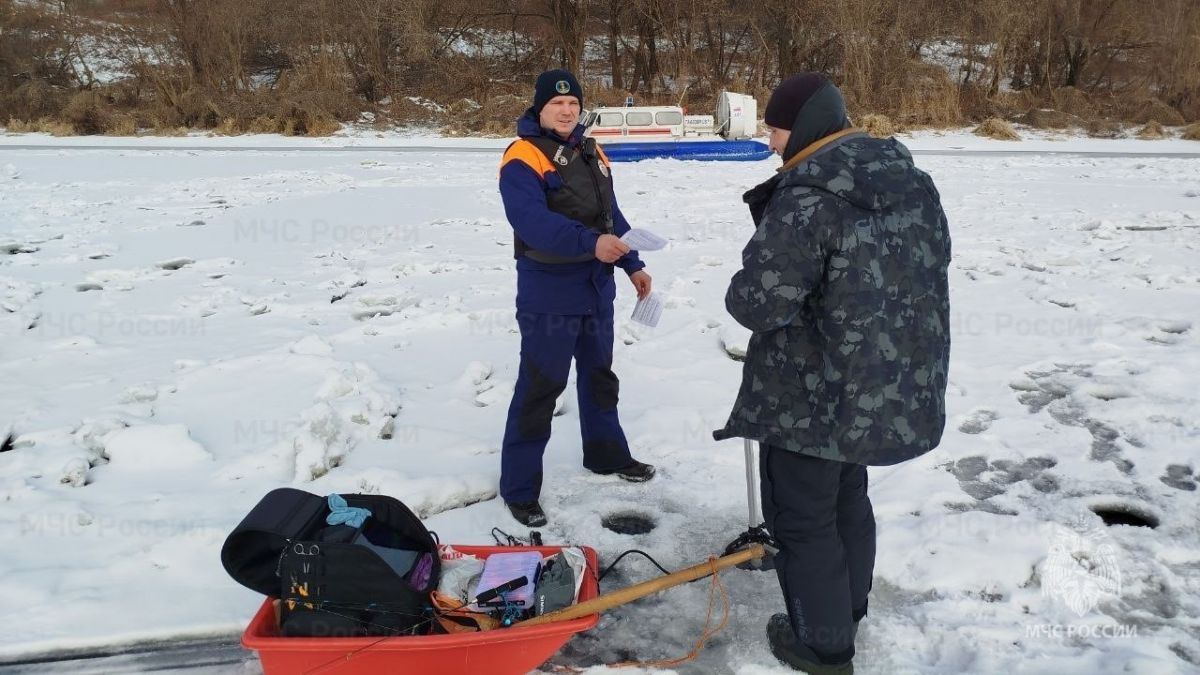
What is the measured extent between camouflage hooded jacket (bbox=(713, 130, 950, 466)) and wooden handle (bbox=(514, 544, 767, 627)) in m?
0.65

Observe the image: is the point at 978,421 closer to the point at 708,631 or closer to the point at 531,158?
the point at 708,631

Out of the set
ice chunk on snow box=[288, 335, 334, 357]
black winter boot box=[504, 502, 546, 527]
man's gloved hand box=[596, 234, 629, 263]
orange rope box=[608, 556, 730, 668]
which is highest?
man's gloved hand box=[596, 234, 629, 263]

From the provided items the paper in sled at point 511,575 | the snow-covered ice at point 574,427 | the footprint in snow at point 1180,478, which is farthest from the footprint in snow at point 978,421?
the paper in sled at point 511,575

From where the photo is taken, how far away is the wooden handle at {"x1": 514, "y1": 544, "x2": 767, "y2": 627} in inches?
94.3

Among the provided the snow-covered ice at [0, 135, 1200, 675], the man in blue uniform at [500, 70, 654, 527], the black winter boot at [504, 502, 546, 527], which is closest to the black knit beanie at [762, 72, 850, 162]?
the man in blue uniform at [500, 70, 654, 527]

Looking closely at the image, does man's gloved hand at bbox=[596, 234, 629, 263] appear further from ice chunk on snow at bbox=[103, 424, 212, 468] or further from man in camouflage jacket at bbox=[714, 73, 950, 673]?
ice chunk on snow at bbox=[103, 424, 212, 468]

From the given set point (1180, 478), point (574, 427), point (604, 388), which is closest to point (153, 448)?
point (574, 427)

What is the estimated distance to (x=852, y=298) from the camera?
2.04 m

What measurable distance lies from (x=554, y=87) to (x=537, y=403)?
1.25 m

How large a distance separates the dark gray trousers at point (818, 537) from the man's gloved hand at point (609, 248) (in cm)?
92

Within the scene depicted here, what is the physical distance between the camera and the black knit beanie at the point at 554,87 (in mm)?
3033

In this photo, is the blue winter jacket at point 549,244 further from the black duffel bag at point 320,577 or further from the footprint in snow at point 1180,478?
the footprint in snow at point 1180,478

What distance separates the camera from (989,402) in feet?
13.7

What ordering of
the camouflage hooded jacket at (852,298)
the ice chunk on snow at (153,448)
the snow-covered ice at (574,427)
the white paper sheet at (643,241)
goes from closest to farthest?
the camouflage hooded jacket at (852,298) < the snow-covered ice at (574,427) < the white paper sheet at (643,241) < the ice chunk on snow at (153,448)
